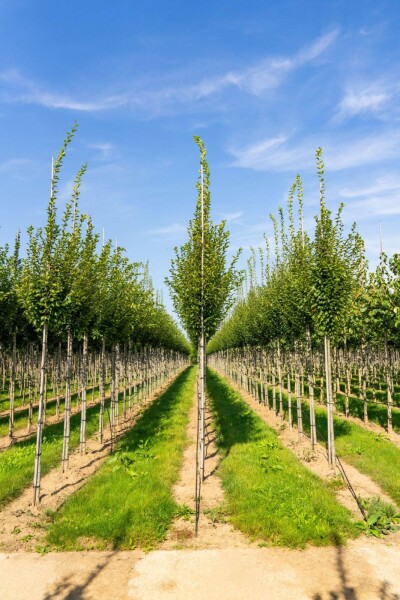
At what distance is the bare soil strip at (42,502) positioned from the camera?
34.0 ft

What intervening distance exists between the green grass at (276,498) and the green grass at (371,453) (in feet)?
7.24

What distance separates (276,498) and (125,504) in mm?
4288

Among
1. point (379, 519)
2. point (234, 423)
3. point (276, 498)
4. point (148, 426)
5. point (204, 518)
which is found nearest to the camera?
point (379, 519)

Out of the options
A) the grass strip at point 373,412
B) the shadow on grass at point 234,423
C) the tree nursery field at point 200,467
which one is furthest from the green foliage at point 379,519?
the grass strip at point 373,412

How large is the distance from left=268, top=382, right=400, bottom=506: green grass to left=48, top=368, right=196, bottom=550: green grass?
686 centimetres

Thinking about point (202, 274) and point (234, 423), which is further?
point (234, 423)

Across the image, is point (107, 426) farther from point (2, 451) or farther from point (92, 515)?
point (92, 515)

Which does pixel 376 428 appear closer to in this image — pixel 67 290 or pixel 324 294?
pixel 324 294

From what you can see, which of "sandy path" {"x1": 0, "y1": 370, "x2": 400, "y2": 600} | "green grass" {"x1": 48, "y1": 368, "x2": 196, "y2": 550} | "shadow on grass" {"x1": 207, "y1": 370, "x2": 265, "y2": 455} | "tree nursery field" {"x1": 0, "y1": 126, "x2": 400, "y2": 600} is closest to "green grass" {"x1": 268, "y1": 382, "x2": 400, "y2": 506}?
"tree nursery field" {"x1": 0, "y1": 126, "x2": 400, "y2": 600}

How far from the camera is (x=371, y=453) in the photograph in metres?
17.2

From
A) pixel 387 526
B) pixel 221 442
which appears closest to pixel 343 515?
pixel 387 526

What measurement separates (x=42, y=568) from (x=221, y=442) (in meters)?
11.8

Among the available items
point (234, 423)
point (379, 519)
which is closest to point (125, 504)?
point (379, 519)

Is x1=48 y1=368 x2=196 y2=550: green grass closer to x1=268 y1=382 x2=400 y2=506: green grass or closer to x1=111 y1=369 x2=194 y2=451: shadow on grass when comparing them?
x1=111 y1=369 x2=194 y2=451: shadow on grass
